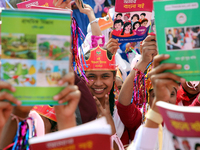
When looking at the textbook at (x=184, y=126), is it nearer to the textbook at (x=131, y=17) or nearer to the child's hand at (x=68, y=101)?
the child's hand at (x=68, y=101)

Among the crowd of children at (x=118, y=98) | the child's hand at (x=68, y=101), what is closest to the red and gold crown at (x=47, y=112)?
the crowd of children at (x=118, y=98)

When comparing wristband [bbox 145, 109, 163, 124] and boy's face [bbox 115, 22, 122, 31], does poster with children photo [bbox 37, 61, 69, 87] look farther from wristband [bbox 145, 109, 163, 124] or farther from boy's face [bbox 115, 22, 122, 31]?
boy's face [bbox 115, 22, 122, 31]

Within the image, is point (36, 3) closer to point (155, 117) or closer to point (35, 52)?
point (35, 52)

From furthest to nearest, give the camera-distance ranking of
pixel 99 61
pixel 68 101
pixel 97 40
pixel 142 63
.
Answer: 1. pixel 97 40
2. pixel 99 61
3. pixel 142 63
4. pixel 68 101

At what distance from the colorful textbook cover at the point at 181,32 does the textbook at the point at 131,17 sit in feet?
3.97

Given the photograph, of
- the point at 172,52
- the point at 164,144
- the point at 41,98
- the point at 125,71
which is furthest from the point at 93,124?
the point at 125,71

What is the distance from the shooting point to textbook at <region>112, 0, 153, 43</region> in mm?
2316

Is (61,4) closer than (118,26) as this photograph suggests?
Yes

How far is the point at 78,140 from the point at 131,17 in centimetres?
167

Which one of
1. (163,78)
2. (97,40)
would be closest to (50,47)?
(163,78)

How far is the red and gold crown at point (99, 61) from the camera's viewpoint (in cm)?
242

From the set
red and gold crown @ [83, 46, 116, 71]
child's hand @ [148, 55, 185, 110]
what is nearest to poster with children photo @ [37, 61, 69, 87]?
child's hand @ [148, 55, 185, 110]

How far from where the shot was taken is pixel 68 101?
1.12 m

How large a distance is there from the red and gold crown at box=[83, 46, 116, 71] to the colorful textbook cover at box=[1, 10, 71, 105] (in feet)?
4.48
